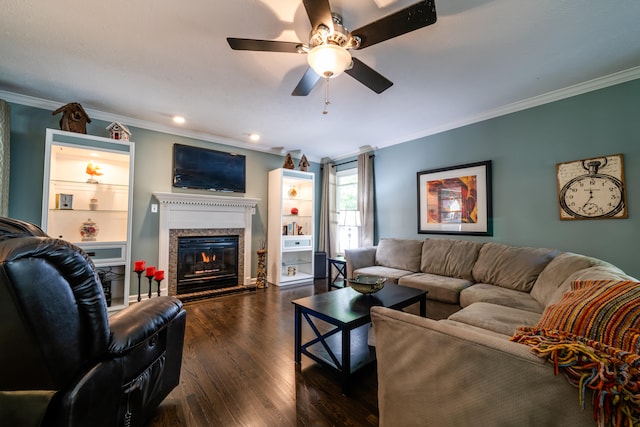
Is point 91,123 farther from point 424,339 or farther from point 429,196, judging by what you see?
point 429,196

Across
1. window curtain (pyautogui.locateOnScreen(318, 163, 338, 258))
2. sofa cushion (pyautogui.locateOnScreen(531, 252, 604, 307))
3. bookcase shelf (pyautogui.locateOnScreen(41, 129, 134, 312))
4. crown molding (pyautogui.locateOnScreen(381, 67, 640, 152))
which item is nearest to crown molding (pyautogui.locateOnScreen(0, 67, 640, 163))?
crown molding (pyautogui.locateOnScreen(381, 67, 640, 152))

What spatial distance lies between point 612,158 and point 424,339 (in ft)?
10.0

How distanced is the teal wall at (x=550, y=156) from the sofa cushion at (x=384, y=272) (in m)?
1.08

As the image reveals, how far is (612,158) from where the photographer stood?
8.16 ft

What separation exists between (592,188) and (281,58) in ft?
10.9

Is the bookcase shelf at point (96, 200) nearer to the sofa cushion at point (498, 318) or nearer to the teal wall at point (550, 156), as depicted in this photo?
the sofa cushion at point (498, 318)

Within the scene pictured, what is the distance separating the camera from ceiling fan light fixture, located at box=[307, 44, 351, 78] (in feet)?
5.36

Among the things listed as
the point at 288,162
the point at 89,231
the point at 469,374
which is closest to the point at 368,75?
the point at 469,374

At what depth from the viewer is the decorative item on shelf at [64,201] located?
3.03 metres

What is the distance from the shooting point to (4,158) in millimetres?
2617

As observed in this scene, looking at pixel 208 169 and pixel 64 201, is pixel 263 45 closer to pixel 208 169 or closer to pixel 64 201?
pixel 208 169

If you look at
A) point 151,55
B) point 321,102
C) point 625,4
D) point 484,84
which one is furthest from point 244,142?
point 625,4

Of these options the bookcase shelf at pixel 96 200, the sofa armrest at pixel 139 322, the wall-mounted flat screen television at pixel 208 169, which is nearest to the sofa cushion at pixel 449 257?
the sofa armrest at pixel 139 322

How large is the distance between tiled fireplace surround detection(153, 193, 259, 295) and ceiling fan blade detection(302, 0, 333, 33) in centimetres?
318
